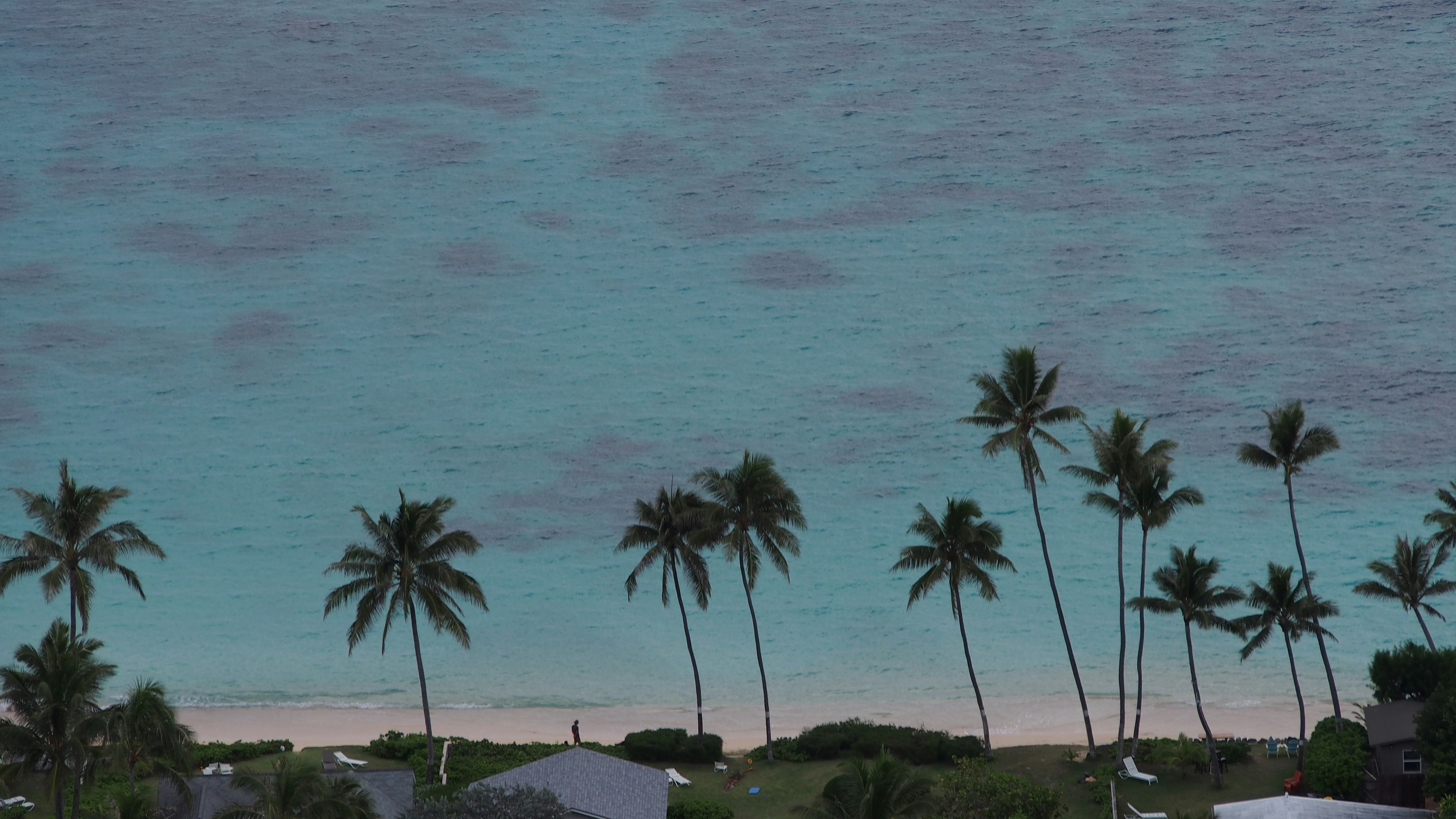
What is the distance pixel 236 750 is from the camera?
52969 mm

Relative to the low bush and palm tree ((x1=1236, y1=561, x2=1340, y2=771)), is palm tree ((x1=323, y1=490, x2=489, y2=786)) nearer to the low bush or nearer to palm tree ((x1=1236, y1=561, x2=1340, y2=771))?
the low bush

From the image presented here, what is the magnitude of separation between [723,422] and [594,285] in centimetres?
1655

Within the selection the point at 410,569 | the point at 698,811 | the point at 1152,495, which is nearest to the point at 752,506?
the point at 698,811

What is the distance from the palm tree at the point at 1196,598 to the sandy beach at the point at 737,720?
12.1 m

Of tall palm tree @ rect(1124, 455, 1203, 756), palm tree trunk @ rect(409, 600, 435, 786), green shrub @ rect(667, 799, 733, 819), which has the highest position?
tall palm tree @ rect(1124, 455, 1203, 756)

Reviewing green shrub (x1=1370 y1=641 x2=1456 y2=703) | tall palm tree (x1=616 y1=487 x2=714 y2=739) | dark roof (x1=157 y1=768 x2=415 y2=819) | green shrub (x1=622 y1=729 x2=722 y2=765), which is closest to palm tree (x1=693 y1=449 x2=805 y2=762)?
tall palm tree (x1=616 y1=487 x2=714 y2=739)

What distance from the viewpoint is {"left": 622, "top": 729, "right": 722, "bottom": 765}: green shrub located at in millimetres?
51875

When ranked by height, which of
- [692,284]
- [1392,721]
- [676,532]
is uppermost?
[692,284]

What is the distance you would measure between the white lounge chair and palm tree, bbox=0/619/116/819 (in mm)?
31140

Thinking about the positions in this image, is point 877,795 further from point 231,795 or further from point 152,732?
point 152,732

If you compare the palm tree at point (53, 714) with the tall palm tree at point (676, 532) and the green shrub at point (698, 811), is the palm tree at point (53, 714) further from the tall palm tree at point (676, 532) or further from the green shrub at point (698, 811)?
the tall palm tree at point (676, 532)

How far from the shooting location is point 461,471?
4040 inches

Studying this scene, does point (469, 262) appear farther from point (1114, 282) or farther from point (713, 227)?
point (1114, 282)

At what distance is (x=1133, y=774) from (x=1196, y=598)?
20.1ft
